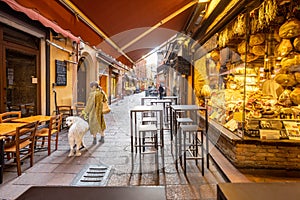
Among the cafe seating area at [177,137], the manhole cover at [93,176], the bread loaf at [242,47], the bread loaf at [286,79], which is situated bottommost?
the manhole cover at [93,176]

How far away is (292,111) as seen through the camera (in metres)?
3.52

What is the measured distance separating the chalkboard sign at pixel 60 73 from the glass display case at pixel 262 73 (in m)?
4.97

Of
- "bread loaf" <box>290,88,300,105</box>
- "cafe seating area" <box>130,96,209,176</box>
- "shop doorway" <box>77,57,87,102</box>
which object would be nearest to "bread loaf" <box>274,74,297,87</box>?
"bread loaf" <box>290,88,300,105</box>

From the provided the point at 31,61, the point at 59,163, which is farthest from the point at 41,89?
the point at 59,163

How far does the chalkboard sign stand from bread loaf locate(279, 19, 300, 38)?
635cm

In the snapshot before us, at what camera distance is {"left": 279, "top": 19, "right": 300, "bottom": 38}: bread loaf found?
122 inches

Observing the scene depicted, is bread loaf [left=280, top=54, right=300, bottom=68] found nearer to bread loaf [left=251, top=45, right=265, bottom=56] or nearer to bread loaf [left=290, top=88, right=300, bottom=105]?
bread loaf [left=290, top=88, right=300, bottom=105]

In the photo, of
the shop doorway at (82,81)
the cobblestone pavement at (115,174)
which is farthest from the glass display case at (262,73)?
the shop doorway at (82,81)

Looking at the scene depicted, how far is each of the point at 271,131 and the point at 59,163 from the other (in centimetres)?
359

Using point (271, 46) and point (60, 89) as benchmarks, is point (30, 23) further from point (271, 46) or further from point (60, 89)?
point (271, 46)

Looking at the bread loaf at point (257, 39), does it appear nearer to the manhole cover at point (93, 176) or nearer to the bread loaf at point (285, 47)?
the bread loaf at point (285, 47)

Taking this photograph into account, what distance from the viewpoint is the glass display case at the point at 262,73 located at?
329cm

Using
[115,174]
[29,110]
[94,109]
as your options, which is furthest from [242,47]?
[29,110]

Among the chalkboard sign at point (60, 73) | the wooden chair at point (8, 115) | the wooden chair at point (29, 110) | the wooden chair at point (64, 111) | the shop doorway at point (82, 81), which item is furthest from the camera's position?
the shop doorway at point (82, 81)
